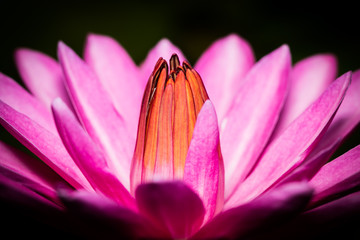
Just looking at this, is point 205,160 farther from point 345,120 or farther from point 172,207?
point 345,120

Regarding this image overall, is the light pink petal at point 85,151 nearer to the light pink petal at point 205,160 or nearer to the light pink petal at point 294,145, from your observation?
the light pink petal at point 205,160

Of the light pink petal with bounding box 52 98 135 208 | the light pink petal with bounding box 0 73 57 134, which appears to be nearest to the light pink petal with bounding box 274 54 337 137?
the light pink petal with bounding box 52 98 135 208

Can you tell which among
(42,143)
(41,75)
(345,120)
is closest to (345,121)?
(345,120)

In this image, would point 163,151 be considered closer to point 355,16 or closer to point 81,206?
point 81,206

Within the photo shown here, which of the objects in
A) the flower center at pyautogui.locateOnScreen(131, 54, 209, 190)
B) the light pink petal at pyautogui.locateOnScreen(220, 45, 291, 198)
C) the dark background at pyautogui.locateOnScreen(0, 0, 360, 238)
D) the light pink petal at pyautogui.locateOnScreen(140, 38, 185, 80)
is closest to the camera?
the flower center at pyautogui.locateOnScreen(131, 54, 209, 190)

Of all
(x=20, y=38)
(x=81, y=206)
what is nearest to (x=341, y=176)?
(x=81, y=206)

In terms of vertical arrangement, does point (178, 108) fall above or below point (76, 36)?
below

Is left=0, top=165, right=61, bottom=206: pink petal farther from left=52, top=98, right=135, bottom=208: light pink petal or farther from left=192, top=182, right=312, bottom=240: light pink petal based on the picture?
left=192, top=182, right=312, bottom=240: light pink petal
